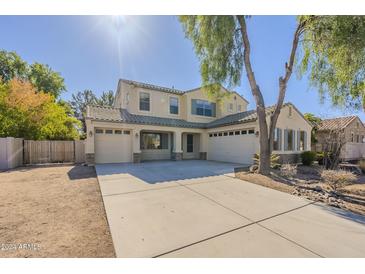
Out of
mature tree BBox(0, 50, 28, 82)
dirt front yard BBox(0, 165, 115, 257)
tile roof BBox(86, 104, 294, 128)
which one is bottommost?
dirt front yard BBox(0, 165, 115, 257)

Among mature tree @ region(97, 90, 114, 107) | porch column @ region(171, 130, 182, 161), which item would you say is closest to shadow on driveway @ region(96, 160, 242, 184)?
porch column @ region(171, 130, 182, 161)

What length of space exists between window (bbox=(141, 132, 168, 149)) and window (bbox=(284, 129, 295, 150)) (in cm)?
991

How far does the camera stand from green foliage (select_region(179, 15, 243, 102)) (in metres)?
7.88

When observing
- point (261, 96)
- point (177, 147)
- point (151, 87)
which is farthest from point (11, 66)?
point (261, 96)

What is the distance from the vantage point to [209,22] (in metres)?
7.85

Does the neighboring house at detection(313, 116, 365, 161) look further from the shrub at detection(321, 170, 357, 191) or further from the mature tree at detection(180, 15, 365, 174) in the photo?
the shrub at detection(321, 170, 357, 191)

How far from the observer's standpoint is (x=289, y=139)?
13820mm

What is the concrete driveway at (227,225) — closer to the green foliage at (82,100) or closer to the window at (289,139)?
the window at (289,139)

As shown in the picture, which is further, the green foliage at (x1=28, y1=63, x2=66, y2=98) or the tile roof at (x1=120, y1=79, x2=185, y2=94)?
the green foliage at (x1=28, y1=63, x2=66, y2=98)

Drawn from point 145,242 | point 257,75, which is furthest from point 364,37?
point 145,242

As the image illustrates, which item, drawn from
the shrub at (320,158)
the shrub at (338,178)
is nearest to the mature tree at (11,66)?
the shrub at (338,178)

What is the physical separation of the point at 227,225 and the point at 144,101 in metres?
13.0
